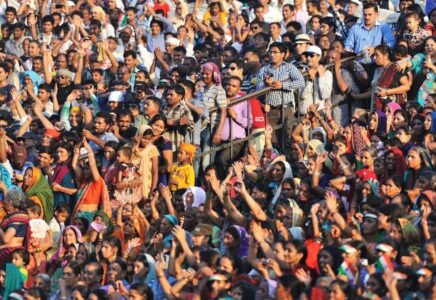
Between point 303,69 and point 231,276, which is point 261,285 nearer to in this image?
point 231,276

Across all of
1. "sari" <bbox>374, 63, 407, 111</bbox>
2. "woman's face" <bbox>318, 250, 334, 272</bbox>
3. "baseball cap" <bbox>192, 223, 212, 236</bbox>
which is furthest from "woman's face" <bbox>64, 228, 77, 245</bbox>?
"sari" <bbox>374, 63, 407, 111</bbox>

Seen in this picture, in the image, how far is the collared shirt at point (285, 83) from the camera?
23736 millimetres

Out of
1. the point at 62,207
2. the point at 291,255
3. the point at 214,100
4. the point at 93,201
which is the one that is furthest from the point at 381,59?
the point at 291,255

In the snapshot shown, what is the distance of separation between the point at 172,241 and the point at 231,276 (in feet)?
5.06

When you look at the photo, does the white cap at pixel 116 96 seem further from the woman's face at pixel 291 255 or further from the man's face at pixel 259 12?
the woman's face at pixel 291 255

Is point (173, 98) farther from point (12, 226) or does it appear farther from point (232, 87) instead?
point (12, 226)

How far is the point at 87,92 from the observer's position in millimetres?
25750

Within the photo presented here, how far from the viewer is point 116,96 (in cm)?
2486

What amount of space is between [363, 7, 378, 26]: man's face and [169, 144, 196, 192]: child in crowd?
152 inches

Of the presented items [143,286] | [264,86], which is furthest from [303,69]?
[143,286]

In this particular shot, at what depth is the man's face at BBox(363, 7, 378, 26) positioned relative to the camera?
1000 inches

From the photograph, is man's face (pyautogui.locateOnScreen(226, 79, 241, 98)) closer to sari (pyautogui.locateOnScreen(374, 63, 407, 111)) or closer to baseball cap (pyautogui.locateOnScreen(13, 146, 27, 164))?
sari (pyautogui.locateOnScreen(374, 63, 407, 111))

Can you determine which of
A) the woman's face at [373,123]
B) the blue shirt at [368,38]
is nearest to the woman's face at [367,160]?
the woman's face at [373,123]

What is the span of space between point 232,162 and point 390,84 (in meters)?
2.18
